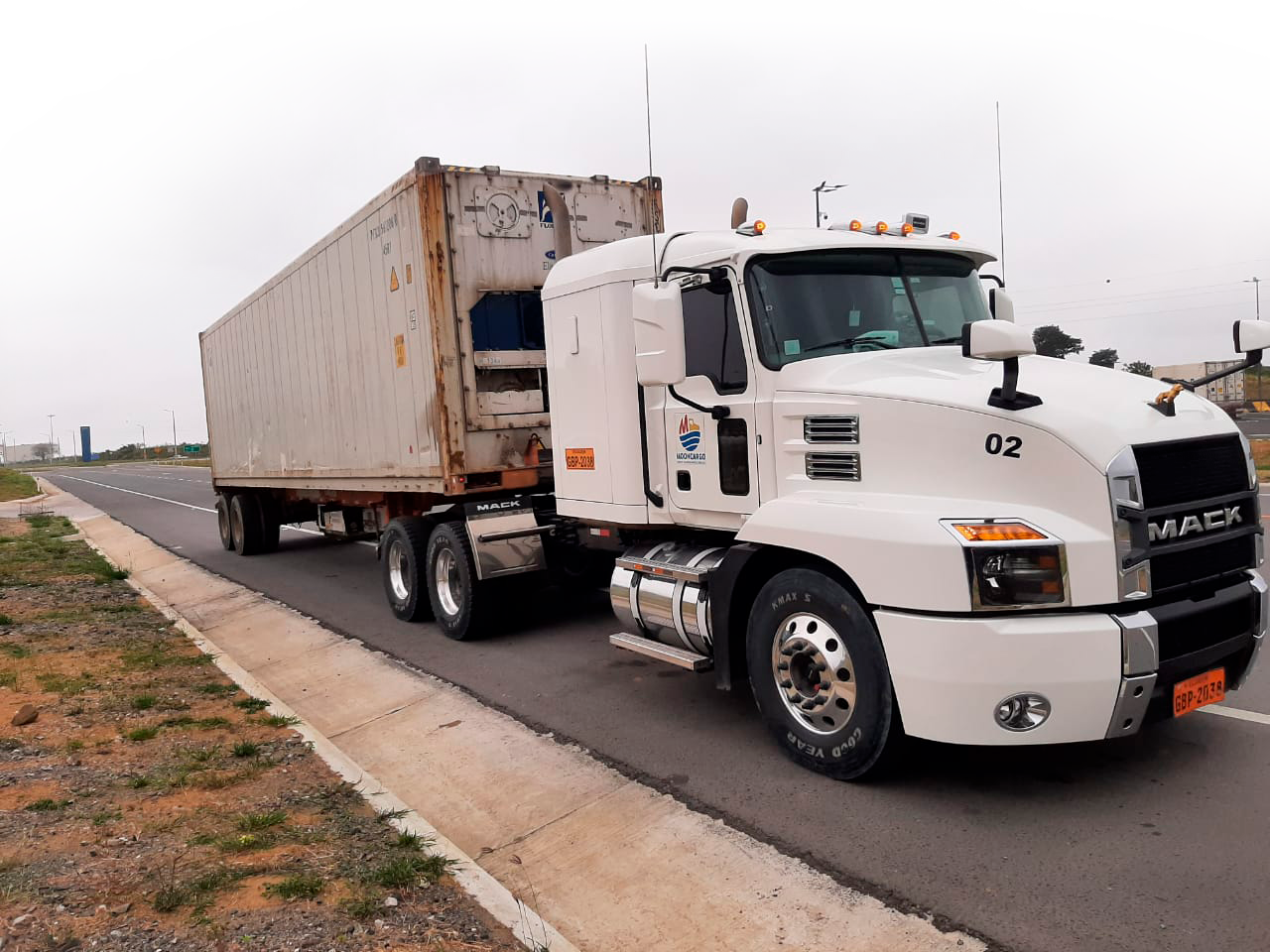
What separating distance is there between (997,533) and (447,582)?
5.72m

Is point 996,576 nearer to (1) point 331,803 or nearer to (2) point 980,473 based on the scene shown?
(2) point 980,473

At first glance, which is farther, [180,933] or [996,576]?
[996,576]

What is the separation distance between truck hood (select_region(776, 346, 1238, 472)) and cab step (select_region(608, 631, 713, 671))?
1.62 metres

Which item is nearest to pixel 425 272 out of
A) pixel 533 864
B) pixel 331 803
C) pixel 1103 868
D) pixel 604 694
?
pixel 604 694

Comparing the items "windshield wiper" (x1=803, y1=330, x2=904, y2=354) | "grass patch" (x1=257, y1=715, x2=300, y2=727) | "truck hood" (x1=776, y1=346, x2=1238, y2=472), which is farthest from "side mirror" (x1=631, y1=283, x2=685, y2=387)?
"grass patch" (x1=257, y1=715, x2=300, y2=727)

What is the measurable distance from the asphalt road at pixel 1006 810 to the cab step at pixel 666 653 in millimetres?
421

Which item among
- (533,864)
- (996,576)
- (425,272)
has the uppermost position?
(425,272)

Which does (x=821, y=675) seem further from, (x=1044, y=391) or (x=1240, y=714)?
(x=1240, y=714)

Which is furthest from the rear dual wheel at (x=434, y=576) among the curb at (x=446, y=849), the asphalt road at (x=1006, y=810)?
the curb at (x=446, y=849)

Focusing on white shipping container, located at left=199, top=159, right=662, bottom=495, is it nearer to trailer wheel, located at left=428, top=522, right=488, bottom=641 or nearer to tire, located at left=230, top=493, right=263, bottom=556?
trailer wheel, located at left=428, top=522, right=488, bottom=641

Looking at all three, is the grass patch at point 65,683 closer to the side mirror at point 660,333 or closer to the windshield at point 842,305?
the side mirror at point 660,333

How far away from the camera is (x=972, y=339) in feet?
13.6

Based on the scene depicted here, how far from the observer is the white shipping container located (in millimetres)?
7996

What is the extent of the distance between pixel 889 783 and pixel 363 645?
5.40 metres
